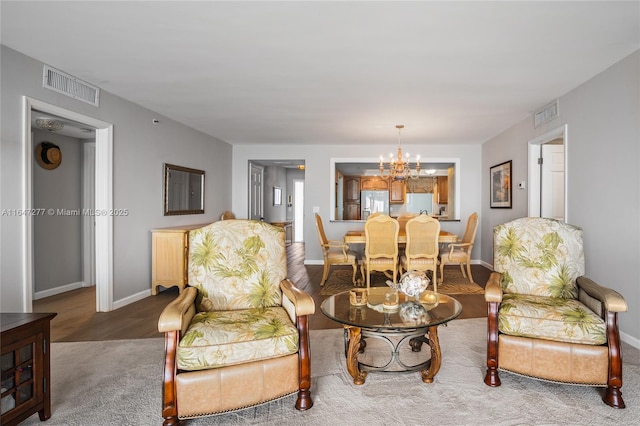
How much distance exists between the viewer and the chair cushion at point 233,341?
175 centimetres

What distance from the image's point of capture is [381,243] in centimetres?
463

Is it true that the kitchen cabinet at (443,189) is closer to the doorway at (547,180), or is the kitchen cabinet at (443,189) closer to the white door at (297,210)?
the white door at (297,210)

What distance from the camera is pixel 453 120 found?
16.5ft

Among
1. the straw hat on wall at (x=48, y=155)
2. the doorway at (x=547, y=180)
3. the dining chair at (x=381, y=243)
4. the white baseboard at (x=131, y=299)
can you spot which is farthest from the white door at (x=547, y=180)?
the straw hat on wall at (x=48, y=155)

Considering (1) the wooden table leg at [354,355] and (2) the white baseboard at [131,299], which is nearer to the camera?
(1) the wooden table leg at [354,355]

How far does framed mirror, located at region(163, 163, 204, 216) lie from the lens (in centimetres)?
490

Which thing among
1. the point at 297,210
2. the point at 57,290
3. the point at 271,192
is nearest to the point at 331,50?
the point at 57,290

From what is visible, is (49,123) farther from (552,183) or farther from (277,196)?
(277,196)

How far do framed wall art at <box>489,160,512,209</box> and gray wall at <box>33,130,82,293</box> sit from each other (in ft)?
21.3

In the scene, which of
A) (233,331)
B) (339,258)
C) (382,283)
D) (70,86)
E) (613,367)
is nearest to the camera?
(233,331)

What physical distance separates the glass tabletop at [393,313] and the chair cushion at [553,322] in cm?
30

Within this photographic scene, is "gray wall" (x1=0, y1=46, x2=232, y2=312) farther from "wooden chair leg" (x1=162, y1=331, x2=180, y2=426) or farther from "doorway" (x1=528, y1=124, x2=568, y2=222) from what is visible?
"doorway" (x1=528, y1=124, x2=568, y2=222)

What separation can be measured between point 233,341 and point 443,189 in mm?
9545

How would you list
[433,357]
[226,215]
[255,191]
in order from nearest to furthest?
1. [433,357]
2. [226,215]
3. [255,191]
